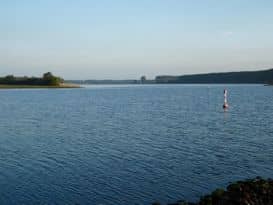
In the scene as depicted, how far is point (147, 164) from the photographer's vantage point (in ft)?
82.5

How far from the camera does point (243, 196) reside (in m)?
16.3

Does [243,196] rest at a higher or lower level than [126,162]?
higher

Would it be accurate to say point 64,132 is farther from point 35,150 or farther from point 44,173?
point 44,173

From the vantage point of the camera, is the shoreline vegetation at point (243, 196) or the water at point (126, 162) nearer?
the shoreline vegetation at point (243, 196)

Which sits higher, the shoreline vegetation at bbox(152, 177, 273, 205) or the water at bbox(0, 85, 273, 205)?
the shoreline vegetation at bbox(152, 177, 273, 205)

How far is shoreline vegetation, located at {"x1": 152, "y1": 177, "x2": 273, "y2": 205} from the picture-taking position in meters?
16.0

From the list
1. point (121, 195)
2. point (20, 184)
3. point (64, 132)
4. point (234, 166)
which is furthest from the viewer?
Answer: point (64, 132)

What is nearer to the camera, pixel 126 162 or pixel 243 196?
pixel 243 196

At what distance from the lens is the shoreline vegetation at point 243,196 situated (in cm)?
1605

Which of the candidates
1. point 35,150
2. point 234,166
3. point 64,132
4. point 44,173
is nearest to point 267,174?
point 234,166

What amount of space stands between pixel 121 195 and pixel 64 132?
22295 mm

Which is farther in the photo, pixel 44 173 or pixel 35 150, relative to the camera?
pixel 35 150

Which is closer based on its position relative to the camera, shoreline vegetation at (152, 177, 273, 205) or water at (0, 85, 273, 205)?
shoreline vegetation at (152, 177, 273, 205)

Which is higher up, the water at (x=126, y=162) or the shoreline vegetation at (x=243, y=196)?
the shoreline vegetation at (x=243, y=196)
